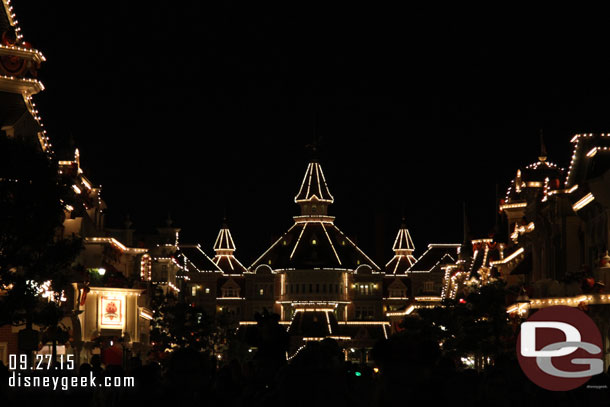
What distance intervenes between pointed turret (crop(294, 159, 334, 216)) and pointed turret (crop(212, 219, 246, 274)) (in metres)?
12.2

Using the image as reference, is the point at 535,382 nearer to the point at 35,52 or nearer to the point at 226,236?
the point at 35,52

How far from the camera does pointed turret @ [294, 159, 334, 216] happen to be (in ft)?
630

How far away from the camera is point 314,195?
192 metres

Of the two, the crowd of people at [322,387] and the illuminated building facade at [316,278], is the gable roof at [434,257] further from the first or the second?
the crowd of people at [322,387]

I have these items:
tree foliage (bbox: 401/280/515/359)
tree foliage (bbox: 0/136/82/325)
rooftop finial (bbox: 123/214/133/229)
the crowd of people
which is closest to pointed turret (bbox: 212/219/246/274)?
rooftop finial (bbox: 123/214/133/229)

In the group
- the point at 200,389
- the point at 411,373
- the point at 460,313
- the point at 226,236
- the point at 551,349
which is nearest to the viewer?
the point at 411,373

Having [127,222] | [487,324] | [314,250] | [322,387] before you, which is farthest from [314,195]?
[322,387]

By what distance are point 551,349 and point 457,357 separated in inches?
2273

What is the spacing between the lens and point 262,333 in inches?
490

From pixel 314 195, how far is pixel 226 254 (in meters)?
16.5

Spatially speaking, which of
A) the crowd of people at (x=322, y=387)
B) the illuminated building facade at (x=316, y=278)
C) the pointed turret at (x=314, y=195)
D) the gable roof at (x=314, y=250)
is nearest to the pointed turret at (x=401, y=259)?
the illuminated building facade at (x=316, y=278)

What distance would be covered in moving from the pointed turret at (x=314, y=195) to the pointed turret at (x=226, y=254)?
40.0ft

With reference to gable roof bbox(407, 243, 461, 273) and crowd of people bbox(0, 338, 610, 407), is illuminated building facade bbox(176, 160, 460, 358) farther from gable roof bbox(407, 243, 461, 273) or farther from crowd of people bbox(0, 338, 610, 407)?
crowd of people bbox(0, 338, 610, 407)

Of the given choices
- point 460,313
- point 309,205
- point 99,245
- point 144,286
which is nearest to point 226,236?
point 309,205
